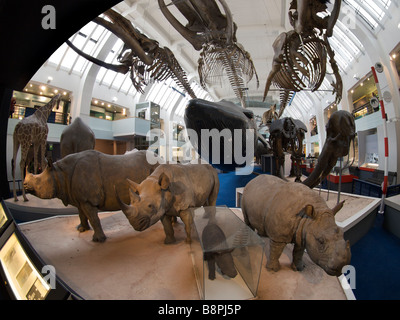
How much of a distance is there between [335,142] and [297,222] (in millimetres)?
1762

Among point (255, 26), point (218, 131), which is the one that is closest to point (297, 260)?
point (218, 131)

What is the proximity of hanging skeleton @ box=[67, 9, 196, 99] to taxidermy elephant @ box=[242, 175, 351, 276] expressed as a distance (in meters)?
3.27

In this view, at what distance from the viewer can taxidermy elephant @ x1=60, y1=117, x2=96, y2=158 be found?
13.9 ft

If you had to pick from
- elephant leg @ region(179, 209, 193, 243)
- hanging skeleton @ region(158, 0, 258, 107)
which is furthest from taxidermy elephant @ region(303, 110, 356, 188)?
hanging skeleton @ region(158, 0, 258, 107)

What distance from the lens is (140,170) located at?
2775 mm

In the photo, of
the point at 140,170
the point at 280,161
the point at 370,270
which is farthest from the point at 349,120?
the point at 140,170

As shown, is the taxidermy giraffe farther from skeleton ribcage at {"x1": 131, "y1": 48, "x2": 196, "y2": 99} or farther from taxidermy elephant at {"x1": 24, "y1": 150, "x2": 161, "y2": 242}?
taxidermy elephant at {"x1": 24, "y1": 150, "x2": 161, "y2": 242}

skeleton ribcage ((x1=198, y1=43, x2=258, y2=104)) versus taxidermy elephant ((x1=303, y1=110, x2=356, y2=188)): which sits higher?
skeleton ribcage ((x1=198, y1=43, x2=258, y2=104))

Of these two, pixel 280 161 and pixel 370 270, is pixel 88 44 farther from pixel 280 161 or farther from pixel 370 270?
pixel 370 270

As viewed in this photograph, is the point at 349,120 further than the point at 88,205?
Yes

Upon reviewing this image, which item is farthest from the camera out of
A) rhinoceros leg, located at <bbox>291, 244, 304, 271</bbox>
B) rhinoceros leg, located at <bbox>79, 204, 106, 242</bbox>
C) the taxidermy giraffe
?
the taxidermy giraffe

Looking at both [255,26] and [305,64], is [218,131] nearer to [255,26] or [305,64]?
[305,64]

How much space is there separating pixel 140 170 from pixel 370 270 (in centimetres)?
349

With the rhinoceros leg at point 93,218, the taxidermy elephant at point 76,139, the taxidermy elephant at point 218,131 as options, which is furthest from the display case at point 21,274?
the taxidermy elephant at point 76,139
